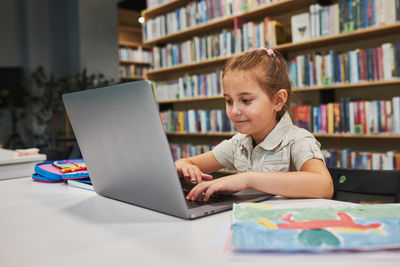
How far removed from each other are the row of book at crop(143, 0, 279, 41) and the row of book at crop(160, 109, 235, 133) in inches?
34.0

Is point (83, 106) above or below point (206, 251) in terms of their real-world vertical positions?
above

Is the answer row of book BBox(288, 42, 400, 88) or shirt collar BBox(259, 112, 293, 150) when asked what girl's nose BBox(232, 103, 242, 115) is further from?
row of book BBox(288, 42, 400, 88)

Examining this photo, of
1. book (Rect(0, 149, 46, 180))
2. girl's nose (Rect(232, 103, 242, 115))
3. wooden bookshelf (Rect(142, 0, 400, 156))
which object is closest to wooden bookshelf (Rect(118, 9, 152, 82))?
wooden bookshelf (Rect(142, 0, 400, 156))

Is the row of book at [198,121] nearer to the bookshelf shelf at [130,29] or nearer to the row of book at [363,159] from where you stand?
the row of book at [363,159]

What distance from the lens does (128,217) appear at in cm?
74

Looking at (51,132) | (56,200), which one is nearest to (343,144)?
(56,200)

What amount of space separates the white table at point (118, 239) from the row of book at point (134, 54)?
6.29 meters

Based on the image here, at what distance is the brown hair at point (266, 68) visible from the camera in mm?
1208

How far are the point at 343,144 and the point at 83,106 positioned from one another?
8.14 ft

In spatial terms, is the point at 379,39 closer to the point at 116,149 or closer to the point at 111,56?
the point at 116,149

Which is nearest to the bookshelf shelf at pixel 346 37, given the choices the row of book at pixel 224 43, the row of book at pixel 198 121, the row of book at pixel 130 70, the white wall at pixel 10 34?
the row of book at pixel 224 43

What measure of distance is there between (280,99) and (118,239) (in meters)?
0.82

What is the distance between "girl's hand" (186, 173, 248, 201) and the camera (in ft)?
2.61

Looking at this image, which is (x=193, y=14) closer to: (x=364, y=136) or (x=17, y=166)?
(x=364, y=136)
